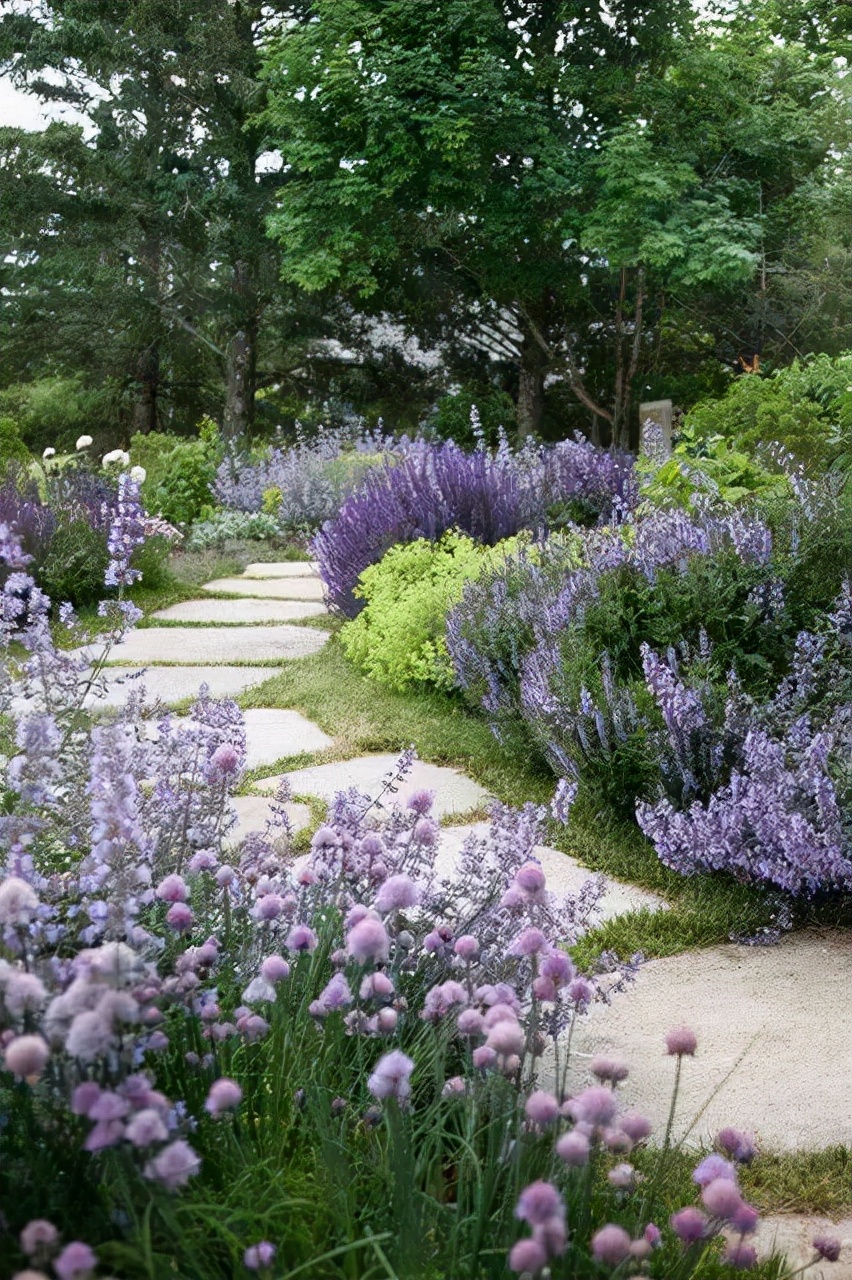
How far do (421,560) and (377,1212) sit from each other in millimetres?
4301

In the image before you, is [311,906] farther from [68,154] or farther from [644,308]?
[68,154]

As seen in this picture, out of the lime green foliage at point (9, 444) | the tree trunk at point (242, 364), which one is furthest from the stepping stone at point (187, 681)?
the tree trunk at point (242, 364)

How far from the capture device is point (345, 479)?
10797 mm

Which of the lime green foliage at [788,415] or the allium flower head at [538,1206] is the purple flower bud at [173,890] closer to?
the allium flower head at [538,1206]

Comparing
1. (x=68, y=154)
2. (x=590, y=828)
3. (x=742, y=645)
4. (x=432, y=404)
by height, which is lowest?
(x=590, y=828)

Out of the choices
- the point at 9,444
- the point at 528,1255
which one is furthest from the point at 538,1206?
the point at 9,444

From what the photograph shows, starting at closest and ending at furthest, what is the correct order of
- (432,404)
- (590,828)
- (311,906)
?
(311,906)
(590,828)
(432,404)

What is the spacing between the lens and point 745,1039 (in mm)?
2086

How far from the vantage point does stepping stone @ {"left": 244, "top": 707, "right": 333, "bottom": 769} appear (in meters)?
3.83

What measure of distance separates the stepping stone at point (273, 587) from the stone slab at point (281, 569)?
0.14 m

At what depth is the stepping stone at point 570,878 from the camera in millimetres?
2676

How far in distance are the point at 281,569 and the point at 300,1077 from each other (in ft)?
24.1

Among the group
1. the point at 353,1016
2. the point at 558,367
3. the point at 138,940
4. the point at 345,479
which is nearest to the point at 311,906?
the point at 353,1016

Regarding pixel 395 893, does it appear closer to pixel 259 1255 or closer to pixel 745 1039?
pixel 259 1255
